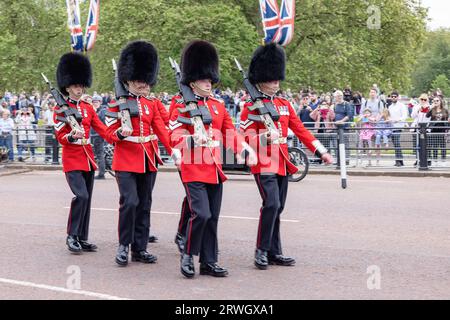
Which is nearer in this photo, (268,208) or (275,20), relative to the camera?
(268,208)

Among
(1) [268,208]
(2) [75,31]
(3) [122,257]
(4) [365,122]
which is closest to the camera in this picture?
(1) [268,208]

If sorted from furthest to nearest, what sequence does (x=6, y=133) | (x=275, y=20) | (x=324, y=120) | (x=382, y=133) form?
(x=6, y=133), (x=324, y=120), (x=382, y=133), (x=275, y=20)

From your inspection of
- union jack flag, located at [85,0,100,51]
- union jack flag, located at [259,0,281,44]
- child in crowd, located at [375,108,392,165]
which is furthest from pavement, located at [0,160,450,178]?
union jack flag, located at [85,0,100,51]

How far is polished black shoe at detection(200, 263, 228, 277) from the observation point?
7.98 m

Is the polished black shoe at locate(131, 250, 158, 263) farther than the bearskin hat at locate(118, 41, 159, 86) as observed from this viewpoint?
No

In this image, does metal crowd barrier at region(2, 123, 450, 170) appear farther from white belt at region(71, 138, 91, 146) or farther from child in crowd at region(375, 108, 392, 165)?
white belt at region(71, 138, 91, 146)

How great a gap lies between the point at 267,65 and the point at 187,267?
2040 millimetres

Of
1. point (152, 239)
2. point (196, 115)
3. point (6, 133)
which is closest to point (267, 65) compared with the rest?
point (196, 115)

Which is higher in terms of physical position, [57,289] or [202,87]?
[202,87]

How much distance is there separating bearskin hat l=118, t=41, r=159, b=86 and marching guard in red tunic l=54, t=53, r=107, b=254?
78cm

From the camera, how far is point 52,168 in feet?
76.1

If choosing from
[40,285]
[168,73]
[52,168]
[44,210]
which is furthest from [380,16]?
[40,285]

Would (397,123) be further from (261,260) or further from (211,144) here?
(211,144)

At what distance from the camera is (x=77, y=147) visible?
31.8 feet
